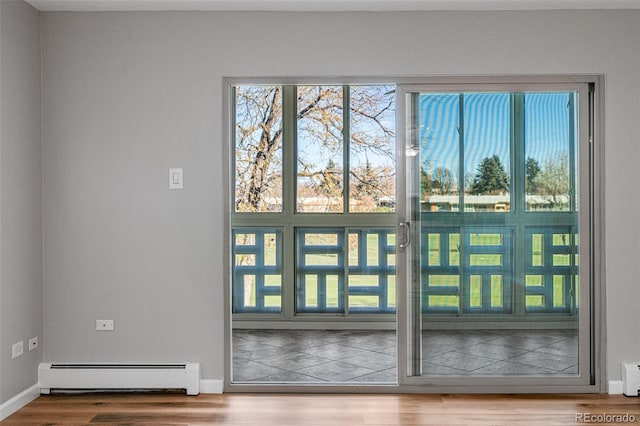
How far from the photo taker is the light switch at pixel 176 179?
3.80 metres

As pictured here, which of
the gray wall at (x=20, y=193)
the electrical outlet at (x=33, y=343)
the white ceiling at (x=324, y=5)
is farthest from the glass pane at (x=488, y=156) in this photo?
the electrical outlet at (x=33, y=343)

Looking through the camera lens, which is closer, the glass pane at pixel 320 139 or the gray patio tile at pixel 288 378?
the gray patio tile at pixel 288 378

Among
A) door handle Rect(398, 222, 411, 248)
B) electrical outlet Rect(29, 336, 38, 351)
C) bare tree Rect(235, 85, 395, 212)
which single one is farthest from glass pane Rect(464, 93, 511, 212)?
electrical outlet Rect(29, 336, 38, 351)

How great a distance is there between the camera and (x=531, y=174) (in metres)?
3.80

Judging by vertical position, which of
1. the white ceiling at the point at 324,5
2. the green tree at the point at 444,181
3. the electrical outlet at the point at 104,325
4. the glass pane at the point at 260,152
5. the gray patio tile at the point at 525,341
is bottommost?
the gray patio tile at the point at 525,341

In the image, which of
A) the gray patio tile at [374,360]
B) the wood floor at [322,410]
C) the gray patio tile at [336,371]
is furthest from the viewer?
the gray patio tile at [374,360]

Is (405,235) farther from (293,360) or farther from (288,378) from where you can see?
(293,360)

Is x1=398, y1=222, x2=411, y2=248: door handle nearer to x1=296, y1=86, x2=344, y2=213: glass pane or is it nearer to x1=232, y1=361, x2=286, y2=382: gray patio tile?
x1=232, y1=361, x2=286, y2=382: gray patio tile

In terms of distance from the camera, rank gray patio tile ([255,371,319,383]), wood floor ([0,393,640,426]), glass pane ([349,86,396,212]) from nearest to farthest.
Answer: wood floor ([0,393,640,426]) < gray patio tile ([255,371,319,383]) < glass pane ([349,86,396,212])

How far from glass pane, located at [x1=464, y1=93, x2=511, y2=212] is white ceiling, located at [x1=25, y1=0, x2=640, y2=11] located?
58 cm

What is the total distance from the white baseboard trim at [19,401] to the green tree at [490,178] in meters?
3.17

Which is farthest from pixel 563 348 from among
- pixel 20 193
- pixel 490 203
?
pixel 20 193

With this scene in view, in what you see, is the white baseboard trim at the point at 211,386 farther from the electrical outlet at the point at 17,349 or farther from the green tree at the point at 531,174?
the green tree at the point at 531,174

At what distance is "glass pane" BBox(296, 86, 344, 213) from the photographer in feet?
19.1
